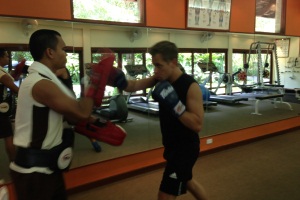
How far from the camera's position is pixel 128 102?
372 cm

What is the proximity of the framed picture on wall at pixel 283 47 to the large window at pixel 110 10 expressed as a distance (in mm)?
3452

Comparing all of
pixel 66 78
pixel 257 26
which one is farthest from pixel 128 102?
pixel 257 26

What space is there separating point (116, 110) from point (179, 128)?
5.78 ft

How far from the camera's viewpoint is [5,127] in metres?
2.78

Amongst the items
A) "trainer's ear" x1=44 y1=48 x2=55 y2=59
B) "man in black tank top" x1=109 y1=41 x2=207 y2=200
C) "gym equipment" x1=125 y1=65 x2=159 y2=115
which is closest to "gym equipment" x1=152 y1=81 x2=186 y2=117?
"man in black tank top" x1=109 y1=41 x2=207 y2=200

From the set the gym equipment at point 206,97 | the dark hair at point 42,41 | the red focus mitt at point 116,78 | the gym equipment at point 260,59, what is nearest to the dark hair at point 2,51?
the red focus mitt at point 116,78

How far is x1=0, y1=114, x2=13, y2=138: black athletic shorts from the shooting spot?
9.04 feet

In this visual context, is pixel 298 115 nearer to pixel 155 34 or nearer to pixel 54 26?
pixel 155 34

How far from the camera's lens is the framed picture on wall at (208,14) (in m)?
4.16

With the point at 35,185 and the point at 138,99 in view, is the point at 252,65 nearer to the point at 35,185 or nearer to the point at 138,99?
the point at 138,99

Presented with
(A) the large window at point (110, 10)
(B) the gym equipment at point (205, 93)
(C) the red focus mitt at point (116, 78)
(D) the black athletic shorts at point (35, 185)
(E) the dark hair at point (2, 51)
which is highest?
(A) the large window at point (110, 10)

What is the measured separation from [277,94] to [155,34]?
3.23 meters

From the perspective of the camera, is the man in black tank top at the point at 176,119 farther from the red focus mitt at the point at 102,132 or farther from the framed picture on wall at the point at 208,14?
the framed picture on wall at the point at 208,14

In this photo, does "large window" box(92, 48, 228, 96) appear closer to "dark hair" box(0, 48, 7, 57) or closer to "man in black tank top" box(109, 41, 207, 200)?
"dark hair" box(0, 48, 7, 57)
